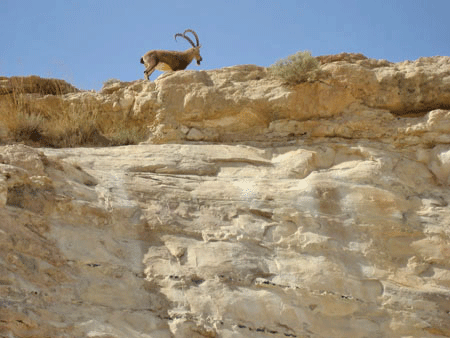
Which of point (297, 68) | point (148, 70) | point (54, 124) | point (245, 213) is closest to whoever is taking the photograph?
point (245, 213)

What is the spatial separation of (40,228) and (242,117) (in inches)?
137

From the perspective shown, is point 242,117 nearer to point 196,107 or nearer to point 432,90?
point 196,107

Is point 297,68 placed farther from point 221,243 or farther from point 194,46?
point 194,46

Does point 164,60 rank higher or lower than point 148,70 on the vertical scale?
higher

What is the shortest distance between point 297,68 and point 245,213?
8.14 feet

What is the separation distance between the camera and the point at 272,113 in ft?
26.1

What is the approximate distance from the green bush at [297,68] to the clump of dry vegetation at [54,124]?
6.35ft

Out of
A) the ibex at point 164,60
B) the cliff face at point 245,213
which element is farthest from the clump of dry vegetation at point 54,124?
the ibex at point 164,60

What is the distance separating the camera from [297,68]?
7855mm

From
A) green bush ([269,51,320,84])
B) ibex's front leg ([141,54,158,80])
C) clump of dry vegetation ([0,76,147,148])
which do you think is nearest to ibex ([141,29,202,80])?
ibex's front leg ([141,54,158,80])

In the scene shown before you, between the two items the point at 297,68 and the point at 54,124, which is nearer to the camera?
the point at 297,68

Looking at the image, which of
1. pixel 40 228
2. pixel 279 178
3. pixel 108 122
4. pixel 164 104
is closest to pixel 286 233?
pixel 279 178

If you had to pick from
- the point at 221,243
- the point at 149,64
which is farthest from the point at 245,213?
the point at 149,64

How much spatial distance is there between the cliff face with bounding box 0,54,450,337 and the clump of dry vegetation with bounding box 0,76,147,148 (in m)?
0.15
